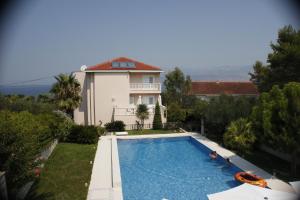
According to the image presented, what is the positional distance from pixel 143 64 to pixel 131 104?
6.65 metres

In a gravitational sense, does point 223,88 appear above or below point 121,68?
below

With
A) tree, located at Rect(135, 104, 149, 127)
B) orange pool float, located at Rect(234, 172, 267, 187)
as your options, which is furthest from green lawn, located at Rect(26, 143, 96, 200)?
tree, located at Rect(135, 104, 149, 127)

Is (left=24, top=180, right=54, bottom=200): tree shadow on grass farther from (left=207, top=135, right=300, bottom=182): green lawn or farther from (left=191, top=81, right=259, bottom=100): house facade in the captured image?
(left=191, top=81, right=259, bottom=100): house facade

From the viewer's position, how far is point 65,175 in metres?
13.7

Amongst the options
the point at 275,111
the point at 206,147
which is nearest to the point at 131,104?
the point at 206,147

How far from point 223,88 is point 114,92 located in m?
25.0

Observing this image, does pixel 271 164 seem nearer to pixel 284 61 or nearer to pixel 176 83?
pixel 284 61

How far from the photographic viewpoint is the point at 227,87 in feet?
152

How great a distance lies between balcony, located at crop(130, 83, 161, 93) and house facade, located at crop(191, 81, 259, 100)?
14697 mm

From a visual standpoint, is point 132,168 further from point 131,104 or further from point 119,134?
point 131,104

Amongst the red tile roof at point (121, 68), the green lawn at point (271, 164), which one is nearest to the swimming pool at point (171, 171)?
the green lawn at point (271, 164)

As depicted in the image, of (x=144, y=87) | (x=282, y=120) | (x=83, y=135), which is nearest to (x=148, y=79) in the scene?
(x=144, y=87)

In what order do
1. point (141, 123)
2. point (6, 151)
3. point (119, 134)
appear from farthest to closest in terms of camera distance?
point (141, 123) < point (119, 134) < point (6, 151)

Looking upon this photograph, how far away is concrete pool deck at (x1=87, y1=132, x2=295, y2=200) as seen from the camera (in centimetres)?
1147
